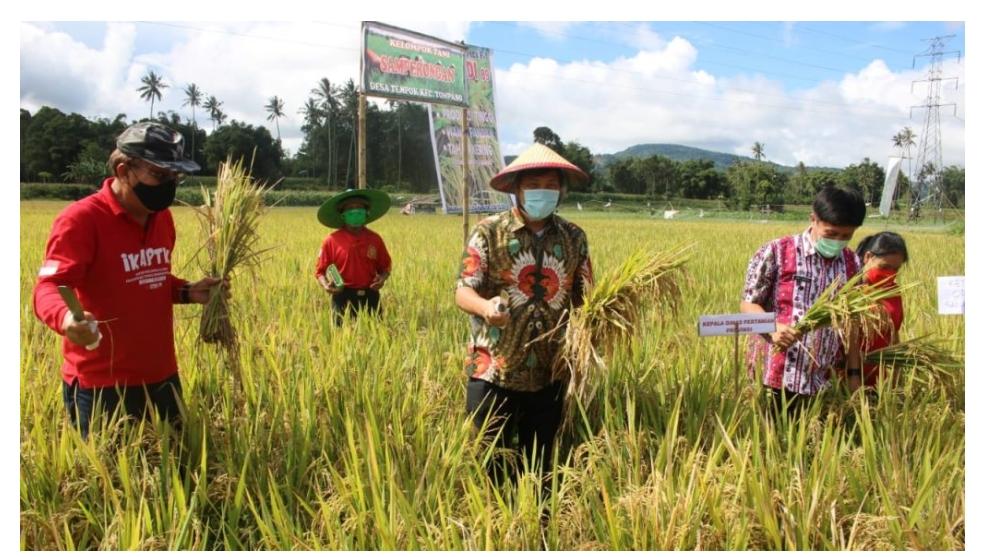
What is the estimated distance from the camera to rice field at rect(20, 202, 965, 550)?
1865 mm

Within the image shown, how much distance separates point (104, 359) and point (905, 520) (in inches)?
102

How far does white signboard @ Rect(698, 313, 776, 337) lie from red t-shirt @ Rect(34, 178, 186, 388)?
199cm

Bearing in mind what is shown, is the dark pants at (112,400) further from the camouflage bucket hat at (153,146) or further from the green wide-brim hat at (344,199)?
the green wide-brim hat at (344,199)

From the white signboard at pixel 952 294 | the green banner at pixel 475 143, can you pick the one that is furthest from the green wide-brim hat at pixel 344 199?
the green banner at pixel 475 143

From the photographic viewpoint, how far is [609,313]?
237cm

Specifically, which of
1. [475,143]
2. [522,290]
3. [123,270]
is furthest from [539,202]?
[475,143]

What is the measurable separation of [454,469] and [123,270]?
1304mm

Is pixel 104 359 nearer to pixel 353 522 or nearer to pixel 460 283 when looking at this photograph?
pixel 353 522

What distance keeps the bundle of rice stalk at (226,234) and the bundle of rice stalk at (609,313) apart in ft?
4.39

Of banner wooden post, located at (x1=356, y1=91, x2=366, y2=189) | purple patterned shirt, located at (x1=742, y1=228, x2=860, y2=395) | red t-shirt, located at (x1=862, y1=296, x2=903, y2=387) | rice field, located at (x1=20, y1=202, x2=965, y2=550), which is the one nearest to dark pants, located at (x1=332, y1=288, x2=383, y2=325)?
rice field, located at (x1=20, y1=202, x2=965, y2=550)

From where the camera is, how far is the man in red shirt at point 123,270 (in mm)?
1906

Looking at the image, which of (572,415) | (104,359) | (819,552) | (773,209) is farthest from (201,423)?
(773,209)

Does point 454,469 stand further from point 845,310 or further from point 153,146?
point 845,310

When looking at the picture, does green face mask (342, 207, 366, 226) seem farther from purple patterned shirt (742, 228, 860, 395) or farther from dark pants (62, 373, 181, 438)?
purple patterned shirt (742, 228, 860, 395)
